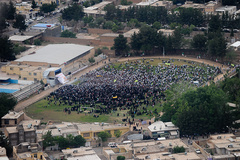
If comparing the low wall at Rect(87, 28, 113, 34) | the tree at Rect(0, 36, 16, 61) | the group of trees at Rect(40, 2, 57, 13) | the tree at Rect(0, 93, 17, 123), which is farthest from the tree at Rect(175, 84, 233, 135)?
the group of trees at Rect(40, 2, 57, 13)

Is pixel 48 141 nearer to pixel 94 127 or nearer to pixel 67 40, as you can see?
pixel 94 127

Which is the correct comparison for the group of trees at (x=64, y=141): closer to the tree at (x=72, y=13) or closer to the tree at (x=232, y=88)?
the tree at (x=232, y=88)

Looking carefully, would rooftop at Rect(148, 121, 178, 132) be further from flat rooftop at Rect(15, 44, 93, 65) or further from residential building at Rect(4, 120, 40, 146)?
flat rooftop at Rect(15, 44, 93, 65)

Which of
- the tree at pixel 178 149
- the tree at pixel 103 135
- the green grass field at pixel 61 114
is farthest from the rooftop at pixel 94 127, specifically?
the tree at pixel 178 149

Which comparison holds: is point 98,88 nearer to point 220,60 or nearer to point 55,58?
point 55,58

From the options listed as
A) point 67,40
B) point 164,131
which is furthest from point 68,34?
point 164,131

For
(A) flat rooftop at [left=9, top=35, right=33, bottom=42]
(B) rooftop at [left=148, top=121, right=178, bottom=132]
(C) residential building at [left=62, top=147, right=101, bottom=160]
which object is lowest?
(B) rooftop at [left=148, top=121, right=178, bottom=132]
